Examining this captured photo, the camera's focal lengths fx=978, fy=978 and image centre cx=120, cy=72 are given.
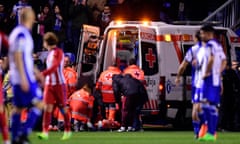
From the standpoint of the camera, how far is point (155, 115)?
27.0 meters

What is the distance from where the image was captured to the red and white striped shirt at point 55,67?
20.2 m

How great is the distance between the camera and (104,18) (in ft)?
104

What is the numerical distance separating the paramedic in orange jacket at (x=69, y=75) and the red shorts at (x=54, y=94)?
17.7 ft

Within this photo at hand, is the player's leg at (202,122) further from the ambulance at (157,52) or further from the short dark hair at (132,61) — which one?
the ambulance at (157,52)

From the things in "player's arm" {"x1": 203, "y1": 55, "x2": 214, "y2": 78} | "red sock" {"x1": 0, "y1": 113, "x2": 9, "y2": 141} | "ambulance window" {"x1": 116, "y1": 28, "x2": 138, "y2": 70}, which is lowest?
"red sock" {"x1": 0, "y1": 113, "x2": 9, "y2": 141}

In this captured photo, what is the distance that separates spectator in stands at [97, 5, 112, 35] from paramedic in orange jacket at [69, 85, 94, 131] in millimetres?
5475

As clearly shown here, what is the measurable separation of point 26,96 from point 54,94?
704 cm

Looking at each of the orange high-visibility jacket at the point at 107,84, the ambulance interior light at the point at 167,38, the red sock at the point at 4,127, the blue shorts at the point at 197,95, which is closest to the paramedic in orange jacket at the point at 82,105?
the orange high-visibility jacket at the point at 107,84

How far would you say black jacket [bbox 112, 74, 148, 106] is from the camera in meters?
26.3

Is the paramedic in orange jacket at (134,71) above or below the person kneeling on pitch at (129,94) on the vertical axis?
above

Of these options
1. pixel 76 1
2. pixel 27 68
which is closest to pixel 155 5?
pixel 76 1

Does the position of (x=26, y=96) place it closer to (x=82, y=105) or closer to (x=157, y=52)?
(x=82, y=105)

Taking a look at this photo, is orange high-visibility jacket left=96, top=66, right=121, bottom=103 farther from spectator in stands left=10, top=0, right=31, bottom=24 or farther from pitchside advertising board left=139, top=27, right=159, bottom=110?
spectator in stands left=10, top=0, right=31, bottom=24

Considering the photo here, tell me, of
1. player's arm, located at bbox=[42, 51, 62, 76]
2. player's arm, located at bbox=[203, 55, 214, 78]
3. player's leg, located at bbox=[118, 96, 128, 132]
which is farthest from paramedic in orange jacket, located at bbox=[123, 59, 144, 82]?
player's arm, located at bbox=[203, 55, 214, 78]
